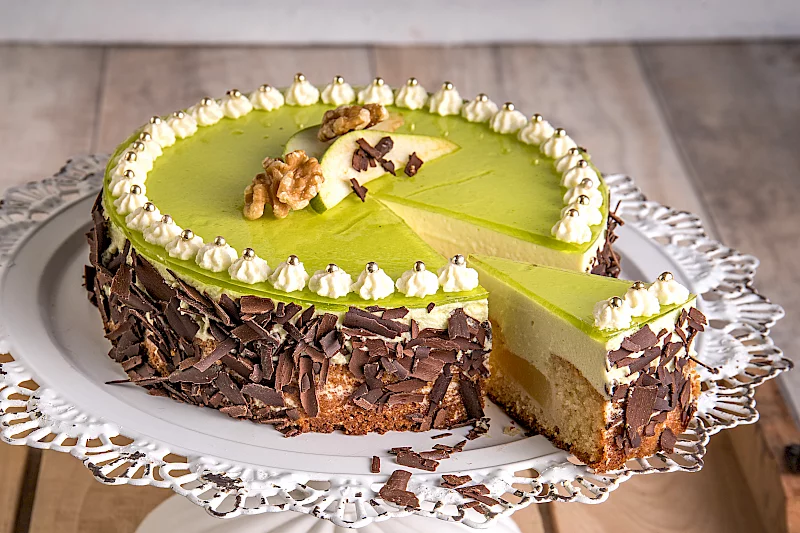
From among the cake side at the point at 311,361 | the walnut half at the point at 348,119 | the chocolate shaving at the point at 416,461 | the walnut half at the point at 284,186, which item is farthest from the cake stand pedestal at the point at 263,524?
the walnut half at the point at 348,119

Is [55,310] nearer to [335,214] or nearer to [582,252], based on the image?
[335,214]

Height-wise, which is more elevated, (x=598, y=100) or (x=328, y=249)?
(x=598, y=100)

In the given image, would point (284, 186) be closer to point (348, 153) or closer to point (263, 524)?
point (348, 153)

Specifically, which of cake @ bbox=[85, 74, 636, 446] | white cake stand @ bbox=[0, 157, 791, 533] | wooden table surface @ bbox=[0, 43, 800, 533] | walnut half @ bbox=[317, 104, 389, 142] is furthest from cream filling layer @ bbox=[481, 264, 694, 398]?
wooden table surface @ bbox=[0, 43, 800, 533]

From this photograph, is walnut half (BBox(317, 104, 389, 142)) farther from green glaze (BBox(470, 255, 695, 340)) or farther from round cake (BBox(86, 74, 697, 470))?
green glaze (BBox(470, 255, 695, 340))

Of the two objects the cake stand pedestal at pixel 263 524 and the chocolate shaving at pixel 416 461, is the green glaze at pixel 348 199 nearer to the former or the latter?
the chocolate shaving at pixel 416 461

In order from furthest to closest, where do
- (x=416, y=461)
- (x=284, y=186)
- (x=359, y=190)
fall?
(x=359, y=190)
(x=284, y=186)
(x=416, y=461)

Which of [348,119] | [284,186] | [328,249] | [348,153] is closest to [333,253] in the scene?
[328,249]
